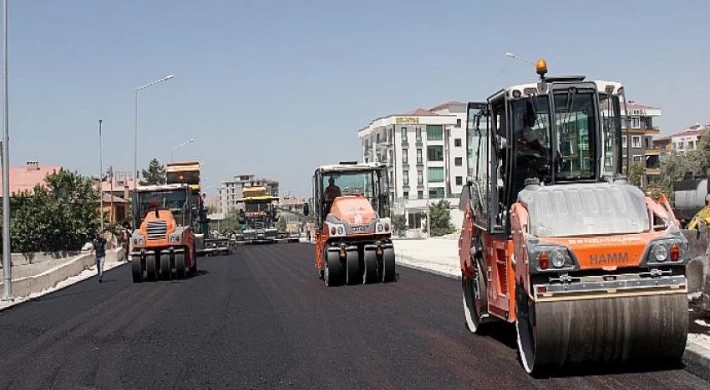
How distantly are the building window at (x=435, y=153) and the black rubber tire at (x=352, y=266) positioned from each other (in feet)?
252

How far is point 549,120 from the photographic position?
901 cm

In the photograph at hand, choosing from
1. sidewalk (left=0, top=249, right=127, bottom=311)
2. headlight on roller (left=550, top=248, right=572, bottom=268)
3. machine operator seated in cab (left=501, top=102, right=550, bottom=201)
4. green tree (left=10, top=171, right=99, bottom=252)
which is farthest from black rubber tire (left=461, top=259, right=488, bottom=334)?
green tree (left=10, top=171, right=99, bottom=252)

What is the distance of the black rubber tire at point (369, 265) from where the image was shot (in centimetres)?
2009

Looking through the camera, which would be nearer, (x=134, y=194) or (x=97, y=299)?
(x=97, y=299)

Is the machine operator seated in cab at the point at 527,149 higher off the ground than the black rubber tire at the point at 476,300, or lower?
higher

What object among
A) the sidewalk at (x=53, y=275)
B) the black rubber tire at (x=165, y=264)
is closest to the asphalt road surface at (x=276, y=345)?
the sidewalk at (x=53, y=275)

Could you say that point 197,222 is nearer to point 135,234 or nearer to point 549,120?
point 135,234

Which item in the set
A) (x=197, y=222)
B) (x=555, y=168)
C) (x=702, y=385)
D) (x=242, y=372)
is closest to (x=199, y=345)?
(x=242, y=372)

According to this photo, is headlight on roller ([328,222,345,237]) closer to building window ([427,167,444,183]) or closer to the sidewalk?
the sidewalk

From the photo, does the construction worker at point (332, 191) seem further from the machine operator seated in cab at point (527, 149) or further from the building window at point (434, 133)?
the building window at point (434, 133)

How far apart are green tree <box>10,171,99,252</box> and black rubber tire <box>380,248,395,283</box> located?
42113 millimetres

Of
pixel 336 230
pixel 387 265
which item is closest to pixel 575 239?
pixel 336 230

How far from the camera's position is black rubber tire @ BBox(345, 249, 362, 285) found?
782 inches

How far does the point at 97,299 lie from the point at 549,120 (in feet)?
48.0
